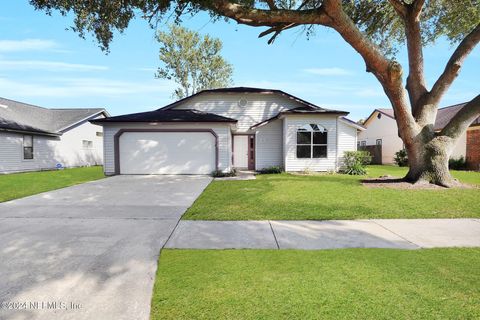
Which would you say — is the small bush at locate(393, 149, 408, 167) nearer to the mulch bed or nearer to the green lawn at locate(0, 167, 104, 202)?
the mulch bed

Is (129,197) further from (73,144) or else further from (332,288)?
(73,144)

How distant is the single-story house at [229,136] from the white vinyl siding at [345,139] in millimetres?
55

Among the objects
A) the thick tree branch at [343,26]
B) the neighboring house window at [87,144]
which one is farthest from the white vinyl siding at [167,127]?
the neighboring house window at [87,144]

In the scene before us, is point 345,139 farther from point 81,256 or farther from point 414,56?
point 81,256

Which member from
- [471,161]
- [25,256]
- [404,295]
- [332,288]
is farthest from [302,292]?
[471,161]

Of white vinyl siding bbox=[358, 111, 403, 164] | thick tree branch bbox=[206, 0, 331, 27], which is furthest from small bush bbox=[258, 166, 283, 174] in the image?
white vinyl siding bbox=[358, 111, 403, 164]

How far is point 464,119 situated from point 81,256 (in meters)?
11.7

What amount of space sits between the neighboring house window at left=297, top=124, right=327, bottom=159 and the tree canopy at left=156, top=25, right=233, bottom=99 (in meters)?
21.9

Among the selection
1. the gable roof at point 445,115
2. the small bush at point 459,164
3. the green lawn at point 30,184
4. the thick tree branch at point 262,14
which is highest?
the thick tree branch at point 262,14

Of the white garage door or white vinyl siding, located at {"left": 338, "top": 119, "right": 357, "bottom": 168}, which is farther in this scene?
white vinyl siding, located at {"left": 338, "top": 119, "right": 357, "bottom": 168}

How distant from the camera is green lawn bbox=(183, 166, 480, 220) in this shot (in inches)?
225

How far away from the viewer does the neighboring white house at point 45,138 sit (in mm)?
16562

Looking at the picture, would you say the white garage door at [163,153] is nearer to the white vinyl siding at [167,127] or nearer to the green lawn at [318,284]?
the white vinyl siding at [167,127]

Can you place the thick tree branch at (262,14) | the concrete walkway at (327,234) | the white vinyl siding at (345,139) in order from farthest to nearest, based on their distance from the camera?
the white vinyl siding at (345,139) < the thick tree branch at (262,14) < the concrete walkway at (327,234)
